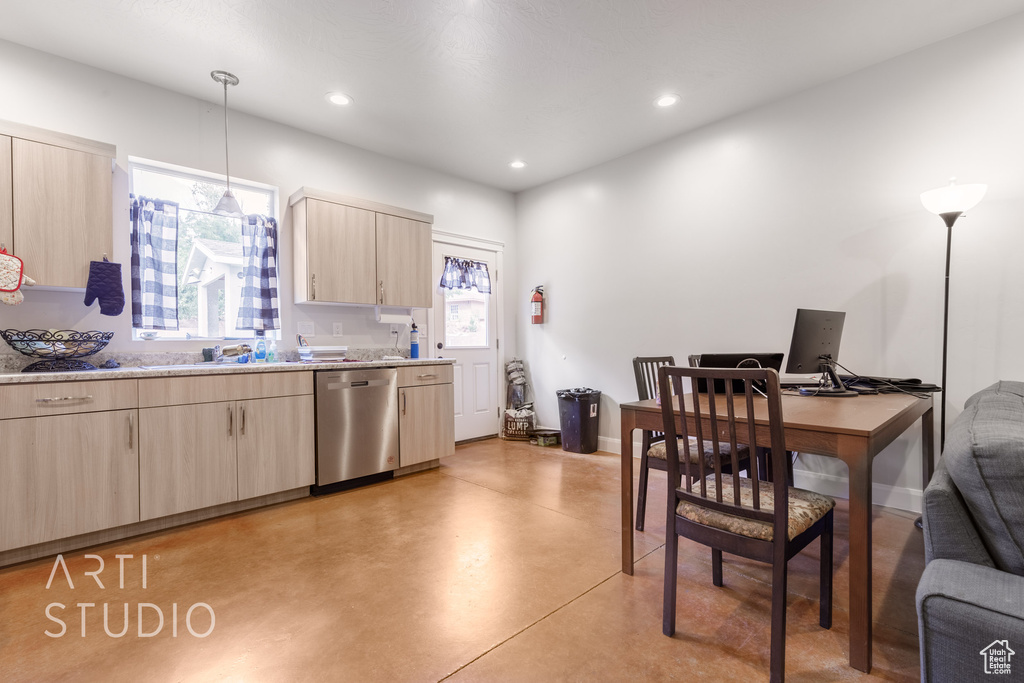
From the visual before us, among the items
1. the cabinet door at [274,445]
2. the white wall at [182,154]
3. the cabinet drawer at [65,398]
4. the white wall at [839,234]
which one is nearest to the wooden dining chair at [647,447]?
the white wall at [839,234]

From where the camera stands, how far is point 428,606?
6.31ft

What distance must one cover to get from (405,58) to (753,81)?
2.45 m

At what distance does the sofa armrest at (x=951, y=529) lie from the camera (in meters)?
1.13

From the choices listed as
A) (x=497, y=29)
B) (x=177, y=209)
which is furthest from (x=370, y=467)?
(x=497, y=29)

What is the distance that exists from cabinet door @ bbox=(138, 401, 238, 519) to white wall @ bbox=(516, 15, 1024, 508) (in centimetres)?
331

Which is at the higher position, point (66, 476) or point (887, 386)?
point (887, 386)

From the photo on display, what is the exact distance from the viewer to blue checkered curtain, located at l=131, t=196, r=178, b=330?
313 centimetres

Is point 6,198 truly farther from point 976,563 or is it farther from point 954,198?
point 954,198

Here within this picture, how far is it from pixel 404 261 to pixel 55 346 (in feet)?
7.92

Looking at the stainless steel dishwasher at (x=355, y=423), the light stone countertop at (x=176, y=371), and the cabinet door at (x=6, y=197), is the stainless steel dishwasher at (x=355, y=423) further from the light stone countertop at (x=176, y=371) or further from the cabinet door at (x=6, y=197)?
the cabinet door at (x=6, y=197)

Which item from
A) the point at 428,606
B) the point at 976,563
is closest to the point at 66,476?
the point at 428,606

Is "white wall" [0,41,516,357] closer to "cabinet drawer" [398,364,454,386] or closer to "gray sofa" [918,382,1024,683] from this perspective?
"cabinet drawer" [398,364,454,386]

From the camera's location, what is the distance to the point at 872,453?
1.51 m

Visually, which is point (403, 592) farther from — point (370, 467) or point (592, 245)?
point (592, 245)
